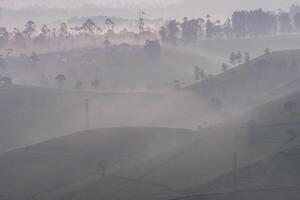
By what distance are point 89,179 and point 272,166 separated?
63.9 meters

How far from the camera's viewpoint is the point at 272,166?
169500mm

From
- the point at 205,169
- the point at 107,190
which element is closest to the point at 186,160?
the point at 205,169

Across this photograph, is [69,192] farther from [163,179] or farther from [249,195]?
[249,195]

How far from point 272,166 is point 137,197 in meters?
40.5

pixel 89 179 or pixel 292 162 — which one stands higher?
pixel 292 162

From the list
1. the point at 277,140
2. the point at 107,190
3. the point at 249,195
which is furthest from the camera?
the point at 277,140

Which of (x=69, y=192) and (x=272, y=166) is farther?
(x=69, y=192)

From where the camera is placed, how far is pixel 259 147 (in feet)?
621

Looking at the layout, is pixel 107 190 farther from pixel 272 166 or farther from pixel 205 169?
pixel 272 166

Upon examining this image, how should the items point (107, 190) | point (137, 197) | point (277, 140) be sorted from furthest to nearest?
1. point (277, 140)
2. point (107, 190)
3. point (137, 197)

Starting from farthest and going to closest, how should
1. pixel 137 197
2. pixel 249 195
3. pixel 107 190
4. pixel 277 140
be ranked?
pixel 277 140
pixel 107 190
pixel 137 197
pixel 249 195

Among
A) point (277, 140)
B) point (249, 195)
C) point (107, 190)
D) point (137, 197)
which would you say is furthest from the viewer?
point (277, 140)

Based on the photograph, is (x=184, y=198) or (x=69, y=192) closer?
(x=184, y=198)

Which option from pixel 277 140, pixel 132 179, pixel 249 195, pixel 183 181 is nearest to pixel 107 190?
pixel 132 179
